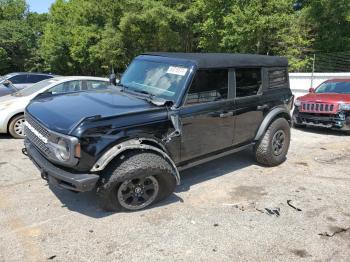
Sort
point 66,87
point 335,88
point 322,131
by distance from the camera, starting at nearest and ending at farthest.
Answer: point 66,87
point 322,131
point 335,88

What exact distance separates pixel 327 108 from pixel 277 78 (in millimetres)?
3262

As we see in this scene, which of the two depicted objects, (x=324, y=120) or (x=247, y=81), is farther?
(x=324, y=120)

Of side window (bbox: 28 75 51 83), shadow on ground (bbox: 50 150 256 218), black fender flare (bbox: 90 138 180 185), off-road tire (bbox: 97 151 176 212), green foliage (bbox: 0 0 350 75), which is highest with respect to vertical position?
green foliage (bbox: 0 0 350 75)

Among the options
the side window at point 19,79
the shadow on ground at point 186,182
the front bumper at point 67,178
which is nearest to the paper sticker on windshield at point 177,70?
the shadow on ground at point 186,182

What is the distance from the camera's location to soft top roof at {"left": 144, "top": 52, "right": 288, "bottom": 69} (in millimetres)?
4965

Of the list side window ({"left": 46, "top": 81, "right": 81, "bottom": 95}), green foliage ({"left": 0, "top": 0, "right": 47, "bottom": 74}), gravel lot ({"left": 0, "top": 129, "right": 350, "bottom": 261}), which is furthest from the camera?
green foliage ({"left": 0, "top": 0, "right": 47, "bottom": 74})

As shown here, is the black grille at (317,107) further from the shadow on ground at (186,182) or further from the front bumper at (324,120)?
the shadow on ground at (186,182)

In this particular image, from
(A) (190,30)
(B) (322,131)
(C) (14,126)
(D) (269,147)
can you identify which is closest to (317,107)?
(B) (322,131)

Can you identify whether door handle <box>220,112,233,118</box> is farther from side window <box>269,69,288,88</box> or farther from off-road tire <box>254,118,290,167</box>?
side window <box>269,69,288,88</box>

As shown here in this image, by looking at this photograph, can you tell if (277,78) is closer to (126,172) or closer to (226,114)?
(226,114)

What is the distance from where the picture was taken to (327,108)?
349 inches

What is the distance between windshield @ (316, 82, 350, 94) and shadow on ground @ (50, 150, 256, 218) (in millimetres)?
4093

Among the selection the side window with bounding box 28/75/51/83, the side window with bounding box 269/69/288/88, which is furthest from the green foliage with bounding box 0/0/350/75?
the side window with bounding box 269/69/288/88

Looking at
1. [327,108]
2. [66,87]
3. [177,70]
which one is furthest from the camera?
[327,108]
